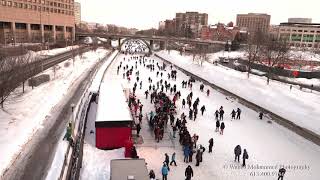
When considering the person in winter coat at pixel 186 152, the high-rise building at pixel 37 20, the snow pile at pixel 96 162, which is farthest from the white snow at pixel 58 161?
the high-rise building at pixel 37 20

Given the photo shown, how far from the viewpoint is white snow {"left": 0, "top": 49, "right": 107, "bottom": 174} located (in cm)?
1472

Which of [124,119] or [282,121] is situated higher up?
[124,119]

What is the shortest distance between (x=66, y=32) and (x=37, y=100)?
226 ft

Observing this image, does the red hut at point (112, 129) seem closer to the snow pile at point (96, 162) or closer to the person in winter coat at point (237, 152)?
the snow pile at point (96, 162)

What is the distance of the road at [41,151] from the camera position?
1221 cm

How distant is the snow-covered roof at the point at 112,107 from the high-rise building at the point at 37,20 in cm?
4477

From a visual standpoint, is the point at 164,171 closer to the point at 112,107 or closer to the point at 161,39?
the point at 112,107

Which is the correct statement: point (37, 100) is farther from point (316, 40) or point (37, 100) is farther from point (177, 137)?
point (316, 40)

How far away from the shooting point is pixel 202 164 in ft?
45.6

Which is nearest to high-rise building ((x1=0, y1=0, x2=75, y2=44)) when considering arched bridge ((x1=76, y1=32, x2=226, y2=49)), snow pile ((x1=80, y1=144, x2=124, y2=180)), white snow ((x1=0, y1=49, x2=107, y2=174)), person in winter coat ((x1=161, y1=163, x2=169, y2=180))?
arched bridge ((x1=76, y1=32, x2=226, y2=49))

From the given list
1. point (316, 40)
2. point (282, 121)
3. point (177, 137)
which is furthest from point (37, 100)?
point (316, 40)

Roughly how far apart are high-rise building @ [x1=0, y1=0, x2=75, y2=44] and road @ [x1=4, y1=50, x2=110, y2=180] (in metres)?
44.7

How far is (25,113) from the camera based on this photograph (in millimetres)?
20406

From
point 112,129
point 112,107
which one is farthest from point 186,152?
point 112,107
